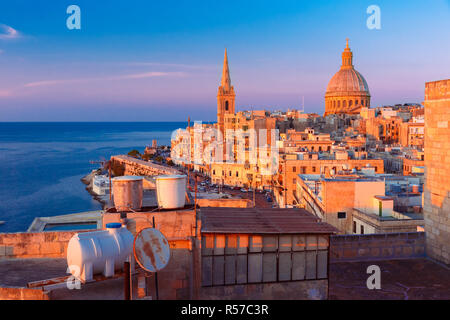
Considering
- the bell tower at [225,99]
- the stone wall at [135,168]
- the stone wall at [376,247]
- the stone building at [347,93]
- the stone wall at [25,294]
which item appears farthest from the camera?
the stone building at [347,93]

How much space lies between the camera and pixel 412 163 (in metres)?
32.2

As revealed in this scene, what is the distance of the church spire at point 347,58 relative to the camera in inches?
3200

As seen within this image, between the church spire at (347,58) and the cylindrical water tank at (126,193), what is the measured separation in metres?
81.5

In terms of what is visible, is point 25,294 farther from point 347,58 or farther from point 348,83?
point 347,58

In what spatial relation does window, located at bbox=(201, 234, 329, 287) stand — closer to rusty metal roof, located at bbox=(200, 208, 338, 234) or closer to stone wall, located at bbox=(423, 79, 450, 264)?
rusty metal roof, located at bbox=(200, 208, 338, 234)

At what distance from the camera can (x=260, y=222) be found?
17.1ft

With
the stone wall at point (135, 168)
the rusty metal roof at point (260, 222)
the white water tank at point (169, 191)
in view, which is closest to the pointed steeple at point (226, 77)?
the stone wall at point (135, 168)

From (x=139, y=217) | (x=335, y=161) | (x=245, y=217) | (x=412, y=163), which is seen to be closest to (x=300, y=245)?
(x=245, y=217)

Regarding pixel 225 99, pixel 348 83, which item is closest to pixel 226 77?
pixel 225 99

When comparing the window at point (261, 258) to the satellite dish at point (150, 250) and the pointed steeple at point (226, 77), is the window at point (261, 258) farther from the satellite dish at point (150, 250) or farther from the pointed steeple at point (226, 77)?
the pointed steeple at point (226, 77)

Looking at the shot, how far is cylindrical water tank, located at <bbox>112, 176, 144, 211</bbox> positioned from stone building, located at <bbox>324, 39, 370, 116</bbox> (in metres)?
74.7
